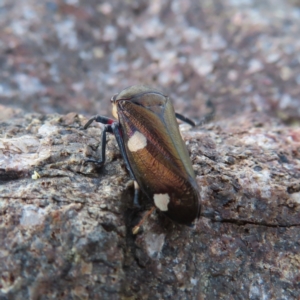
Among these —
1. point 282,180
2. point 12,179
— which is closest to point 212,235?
point 282,180

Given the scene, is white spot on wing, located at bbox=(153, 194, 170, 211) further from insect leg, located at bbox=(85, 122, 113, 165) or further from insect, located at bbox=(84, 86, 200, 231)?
insect leg, located at bbox=(85, 122, 113, 165)

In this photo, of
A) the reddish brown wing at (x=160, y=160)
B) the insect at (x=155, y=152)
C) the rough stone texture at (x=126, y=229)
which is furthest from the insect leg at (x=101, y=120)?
the reddish brown wing at (x=160, y=160)

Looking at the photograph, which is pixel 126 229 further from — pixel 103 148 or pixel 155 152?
pixel 103 148

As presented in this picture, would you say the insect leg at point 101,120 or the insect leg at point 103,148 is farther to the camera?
the insect leg at point 101,120

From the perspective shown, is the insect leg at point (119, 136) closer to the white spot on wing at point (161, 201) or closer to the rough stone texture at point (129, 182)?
the rough stone texture at point (129, 182)

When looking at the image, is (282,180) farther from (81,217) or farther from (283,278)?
(81,217)

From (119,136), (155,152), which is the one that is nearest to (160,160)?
(155,152)
